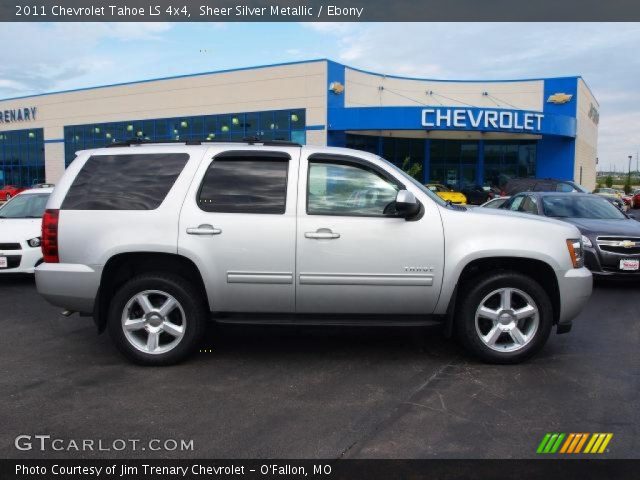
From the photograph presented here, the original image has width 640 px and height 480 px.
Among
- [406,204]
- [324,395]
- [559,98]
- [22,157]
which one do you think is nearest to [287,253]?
[406,204]

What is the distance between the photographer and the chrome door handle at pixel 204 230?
4746 mm

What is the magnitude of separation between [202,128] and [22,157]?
63.2 ft

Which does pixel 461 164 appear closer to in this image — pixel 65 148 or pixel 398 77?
pixel 398 77

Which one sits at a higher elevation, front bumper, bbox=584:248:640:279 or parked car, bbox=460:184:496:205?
parked car, bbox=460:184:496:205

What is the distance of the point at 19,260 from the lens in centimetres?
845

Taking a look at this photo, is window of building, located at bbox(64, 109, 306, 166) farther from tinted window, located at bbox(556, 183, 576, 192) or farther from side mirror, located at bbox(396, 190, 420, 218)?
side mirror, located at bbox(396, 190, 420, 218)

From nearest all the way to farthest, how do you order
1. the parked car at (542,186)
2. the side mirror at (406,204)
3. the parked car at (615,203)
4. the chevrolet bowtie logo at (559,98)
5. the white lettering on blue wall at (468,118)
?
the side mirror at (406,204) → the parked car at (615,203) → the parked car at (542,186) → the white lettering on blue wall at (468,118) → the chevrolet bowtie logo at (559,98)

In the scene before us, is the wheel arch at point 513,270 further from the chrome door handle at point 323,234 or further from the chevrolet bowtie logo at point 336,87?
the chevrolet bowtie logo at point 336,87

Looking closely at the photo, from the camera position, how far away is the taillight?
4.88 metres

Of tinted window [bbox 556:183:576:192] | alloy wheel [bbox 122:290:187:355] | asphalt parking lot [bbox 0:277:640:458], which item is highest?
tinted window [bbox 556:183:576:192]

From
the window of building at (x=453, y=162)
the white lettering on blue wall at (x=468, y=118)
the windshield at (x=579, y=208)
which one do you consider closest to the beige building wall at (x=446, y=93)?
the window of building at (x=453, y=162)

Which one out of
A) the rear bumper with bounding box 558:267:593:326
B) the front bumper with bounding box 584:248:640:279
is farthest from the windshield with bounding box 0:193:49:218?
the front bumper with bounding box 584:248:640:279

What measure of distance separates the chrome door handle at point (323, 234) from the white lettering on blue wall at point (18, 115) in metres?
46.2

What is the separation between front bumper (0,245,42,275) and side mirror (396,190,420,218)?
628 cm
